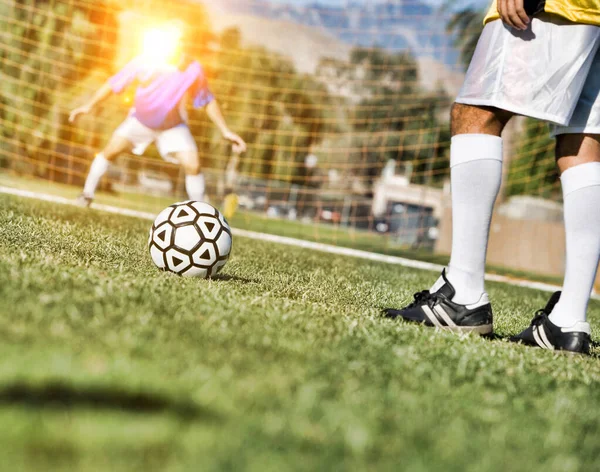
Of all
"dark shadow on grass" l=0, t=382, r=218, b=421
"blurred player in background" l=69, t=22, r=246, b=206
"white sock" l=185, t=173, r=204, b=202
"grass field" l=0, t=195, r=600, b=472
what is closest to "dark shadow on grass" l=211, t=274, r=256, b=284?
"grass field" l=0, t=195, r=600, b=472

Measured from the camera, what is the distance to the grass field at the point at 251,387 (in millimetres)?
1218

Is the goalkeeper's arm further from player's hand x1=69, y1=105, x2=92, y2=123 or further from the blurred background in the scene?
the blurred background

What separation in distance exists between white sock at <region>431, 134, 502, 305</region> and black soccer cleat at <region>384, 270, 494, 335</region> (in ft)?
0.09

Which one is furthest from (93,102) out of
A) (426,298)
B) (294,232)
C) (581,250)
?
(294,232)

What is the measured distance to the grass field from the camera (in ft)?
4.00

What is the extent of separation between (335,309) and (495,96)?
107 cm

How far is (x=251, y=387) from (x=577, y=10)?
85.5 inches

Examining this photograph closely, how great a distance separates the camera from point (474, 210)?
3.11 meters

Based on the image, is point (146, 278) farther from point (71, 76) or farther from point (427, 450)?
point (71, 76)

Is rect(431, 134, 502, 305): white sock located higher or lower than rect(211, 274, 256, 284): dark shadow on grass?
higher

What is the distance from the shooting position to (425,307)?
3105 millimetres

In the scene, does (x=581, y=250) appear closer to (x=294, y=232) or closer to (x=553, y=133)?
(x=553, y=133)

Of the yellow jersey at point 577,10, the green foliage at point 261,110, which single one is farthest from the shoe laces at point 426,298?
the green foliage at point 261,110

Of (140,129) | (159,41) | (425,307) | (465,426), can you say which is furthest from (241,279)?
(159,41)
